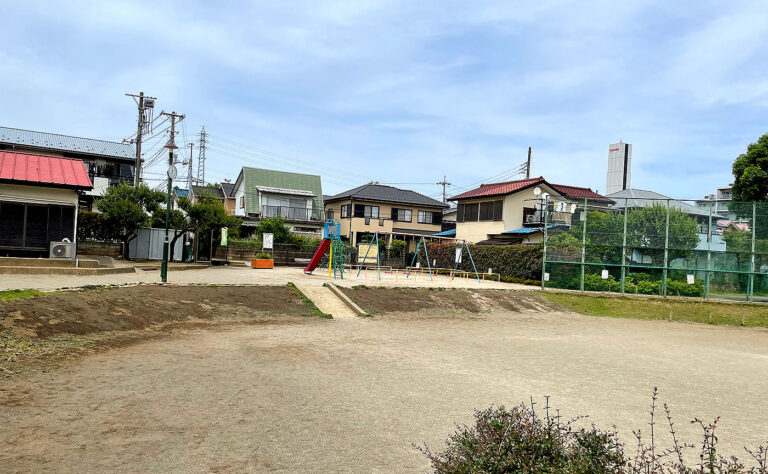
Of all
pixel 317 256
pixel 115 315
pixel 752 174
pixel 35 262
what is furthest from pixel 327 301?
pixel 752 174

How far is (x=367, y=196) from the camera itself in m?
43.2

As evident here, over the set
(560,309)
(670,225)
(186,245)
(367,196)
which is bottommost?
(560,309)

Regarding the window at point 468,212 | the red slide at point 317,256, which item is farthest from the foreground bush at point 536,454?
the window at point 468,212

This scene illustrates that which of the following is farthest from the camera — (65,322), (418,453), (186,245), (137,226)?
(186,245)

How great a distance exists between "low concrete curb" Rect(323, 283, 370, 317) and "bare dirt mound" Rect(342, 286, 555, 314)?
0.82 feet

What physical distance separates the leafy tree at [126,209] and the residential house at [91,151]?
1313cm

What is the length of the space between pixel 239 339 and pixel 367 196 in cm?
3283

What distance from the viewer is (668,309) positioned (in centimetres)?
1969

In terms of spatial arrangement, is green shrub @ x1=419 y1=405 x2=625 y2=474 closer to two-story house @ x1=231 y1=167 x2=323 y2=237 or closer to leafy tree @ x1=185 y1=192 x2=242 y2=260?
leafy tree @ x1=185 y1=192 x2=242 y2=260

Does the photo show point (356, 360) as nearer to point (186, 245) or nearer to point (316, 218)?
point (186, 245)

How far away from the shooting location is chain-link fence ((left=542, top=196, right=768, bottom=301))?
67.2ft

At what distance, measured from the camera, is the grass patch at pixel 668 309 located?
1853 centimetres

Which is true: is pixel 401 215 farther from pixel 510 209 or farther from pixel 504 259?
pixel 504 259

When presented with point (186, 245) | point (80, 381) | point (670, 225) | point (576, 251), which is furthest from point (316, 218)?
point (80, 381)
